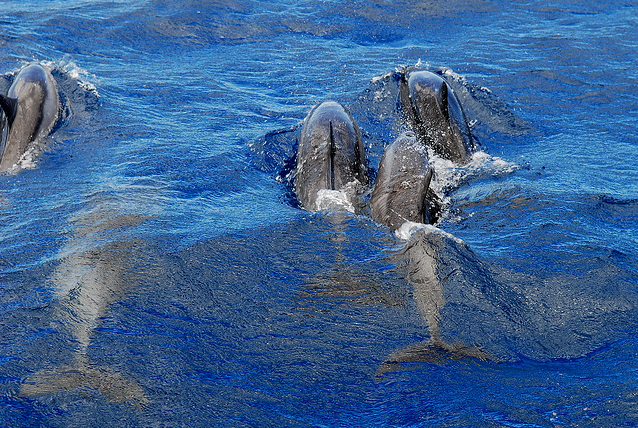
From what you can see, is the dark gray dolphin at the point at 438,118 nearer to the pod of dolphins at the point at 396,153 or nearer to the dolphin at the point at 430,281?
the pod of dolphins at the point at 396,153

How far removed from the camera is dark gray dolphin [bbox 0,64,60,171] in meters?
10.4

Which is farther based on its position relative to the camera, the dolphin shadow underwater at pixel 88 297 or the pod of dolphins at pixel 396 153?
the pod of dolphins at pixel 396 153

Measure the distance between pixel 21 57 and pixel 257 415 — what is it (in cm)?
1219

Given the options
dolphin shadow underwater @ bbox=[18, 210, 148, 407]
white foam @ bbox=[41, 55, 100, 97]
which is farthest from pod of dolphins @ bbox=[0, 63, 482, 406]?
white foam @ bbox=[41, 55, 100, 97]

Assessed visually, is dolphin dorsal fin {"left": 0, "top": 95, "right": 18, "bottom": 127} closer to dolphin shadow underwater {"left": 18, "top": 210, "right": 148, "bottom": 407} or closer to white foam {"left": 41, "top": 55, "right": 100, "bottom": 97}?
white foam {"left": 41, "top": 55, "right": 100, "bottom": 97}

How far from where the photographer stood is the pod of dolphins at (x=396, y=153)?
336 inches

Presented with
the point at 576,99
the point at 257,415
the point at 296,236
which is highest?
the point at 576,99

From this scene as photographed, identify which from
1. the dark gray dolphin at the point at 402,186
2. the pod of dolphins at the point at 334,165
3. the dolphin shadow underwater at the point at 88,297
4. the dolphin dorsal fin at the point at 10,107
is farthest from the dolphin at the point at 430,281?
the dolphin dorsal fin at the point at 10,107

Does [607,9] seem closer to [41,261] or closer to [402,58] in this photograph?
[402,58]

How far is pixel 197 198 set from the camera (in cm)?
928

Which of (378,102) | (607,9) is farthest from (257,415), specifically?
(607,9)

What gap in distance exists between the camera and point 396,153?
9078 millimetres

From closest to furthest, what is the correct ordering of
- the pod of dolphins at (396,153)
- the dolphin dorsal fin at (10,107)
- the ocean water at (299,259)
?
the ocean water at (299,259), the pod of dolphins at (396,153), the dolphin dorsal fin at (10,107)

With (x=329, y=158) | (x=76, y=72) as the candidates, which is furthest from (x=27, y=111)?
(x=329, y=158)
